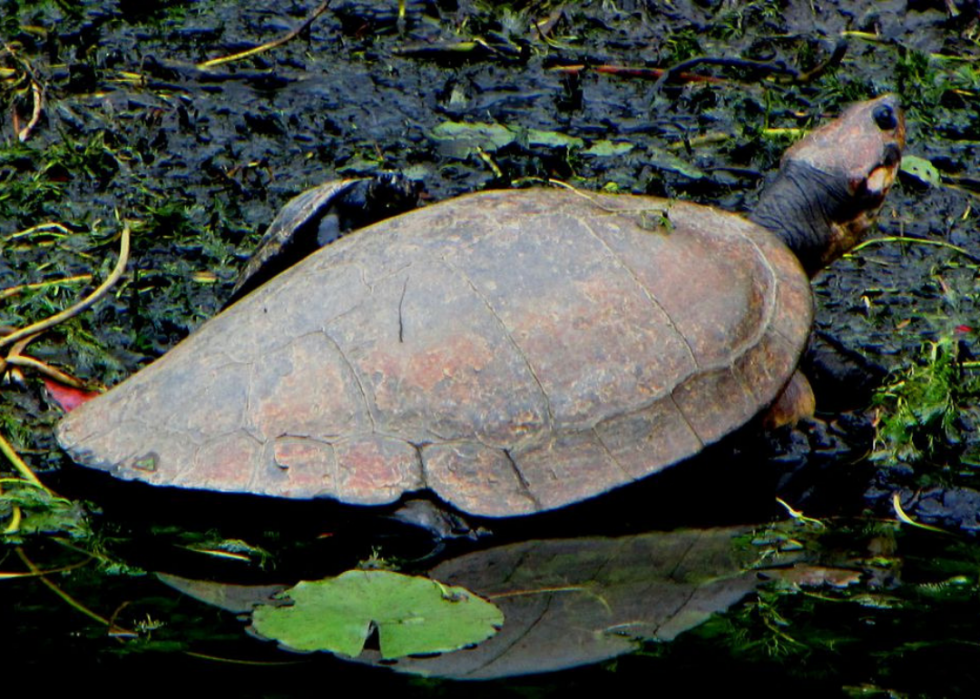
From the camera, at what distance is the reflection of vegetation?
4.56 meters

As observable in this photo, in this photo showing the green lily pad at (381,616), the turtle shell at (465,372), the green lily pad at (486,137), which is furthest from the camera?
the green lily pad at (486,137)

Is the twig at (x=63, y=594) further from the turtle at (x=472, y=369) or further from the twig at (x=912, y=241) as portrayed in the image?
the twig at (x=912, y=241)

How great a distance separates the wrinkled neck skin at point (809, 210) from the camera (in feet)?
17.5

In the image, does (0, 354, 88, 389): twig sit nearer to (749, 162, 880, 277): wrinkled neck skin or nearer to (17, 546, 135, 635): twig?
(17, 546, 135, 635): twig

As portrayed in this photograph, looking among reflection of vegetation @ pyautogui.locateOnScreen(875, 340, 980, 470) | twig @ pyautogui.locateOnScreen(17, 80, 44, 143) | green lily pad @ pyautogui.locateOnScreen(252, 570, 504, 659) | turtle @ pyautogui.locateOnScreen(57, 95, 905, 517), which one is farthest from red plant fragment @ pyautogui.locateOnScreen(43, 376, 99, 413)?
reflection of vegetation @ pyautogui.locateOnScreen(875, 340, 980, 470)

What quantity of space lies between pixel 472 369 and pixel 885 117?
2652 mm

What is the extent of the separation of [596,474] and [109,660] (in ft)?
5.15

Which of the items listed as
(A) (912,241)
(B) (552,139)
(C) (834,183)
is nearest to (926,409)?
(C) (834,183)

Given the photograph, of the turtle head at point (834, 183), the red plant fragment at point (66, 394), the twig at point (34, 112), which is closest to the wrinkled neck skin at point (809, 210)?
the turtle head at point (834, 183)

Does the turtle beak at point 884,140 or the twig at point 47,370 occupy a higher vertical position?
the turtle beak at point 884,140

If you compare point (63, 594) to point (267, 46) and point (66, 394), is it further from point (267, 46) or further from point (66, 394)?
point (267, 46)

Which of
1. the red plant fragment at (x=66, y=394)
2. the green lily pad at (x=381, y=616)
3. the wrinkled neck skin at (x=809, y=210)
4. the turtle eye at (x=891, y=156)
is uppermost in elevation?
the turtle eye at (x=891, y=156)

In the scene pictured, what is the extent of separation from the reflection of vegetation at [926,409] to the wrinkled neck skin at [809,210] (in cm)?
75

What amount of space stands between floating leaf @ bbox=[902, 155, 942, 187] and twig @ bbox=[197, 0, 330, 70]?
3.92 m
